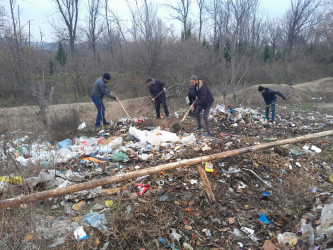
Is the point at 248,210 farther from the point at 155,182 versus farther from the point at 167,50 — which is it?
the point at 167,50

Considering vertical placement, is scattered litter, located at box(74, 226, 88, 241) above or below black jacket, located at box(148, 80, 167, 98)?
below

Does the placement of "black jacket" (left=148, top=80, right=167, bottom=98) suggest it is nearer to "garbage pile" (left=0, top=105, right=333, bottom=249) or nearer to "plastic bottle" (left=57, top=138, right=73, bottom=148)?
"garbage pile" (left=0, top=105, right=333, bottom=249)

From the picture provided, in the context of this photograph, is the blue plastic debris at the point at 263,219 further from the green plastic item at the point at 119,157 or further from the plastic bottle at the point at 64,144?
the plastic bottle at the point at 64,144

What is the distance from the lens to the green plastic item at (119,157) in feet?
13.6

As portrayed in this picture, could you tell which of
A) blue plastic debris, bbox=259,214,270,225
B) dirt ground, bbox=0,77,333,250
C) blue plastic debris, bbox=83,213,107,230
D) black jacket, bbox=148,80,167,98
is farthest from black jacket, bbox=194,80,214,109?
blue plastic debris, bbox=83,213,107,230

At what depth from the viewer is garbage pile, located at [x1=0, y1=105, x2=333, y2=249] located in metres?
2.18

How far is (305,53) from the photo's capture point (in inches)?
993

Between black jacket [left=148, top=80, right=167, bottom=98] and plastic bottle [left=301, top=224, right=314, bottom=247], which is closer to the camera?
plastic bottle [left=301, top=224, right=314, bottom=247]

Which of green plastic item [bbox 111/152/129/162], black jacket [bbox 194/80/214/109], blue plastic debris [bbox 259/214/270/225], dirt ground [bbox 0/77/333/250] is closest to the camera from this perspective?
dirt ground [bbox 0/77/333/250]

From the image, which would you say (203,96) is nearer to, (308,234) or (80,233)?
(308,234)

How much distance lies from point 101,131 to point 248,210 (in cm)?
489

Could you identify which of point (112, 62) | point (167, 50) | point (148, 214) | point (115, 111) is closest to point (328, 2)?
point (167, 50)

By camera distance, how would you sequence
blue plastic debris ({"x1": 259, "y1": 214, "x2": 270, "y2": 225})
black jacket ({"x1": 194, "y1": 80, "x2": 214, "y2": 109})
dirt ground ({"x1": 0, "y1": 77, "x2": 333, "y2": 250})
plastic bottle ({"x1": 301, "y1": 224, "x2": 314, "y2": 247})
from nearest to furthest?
dirt ground ({"x1": 0, "y1": 77, "x2": 333, "y2": 250}) → plastic bottle ({"x1": 301, "y1": 224, "x2": 314, "y2": 247}) → blue plastic debris ({"x1": 259, "y1": 214, "x2": 270, "y2": 225}) → black jacket ({"x1": 194, "y1": 80, "x2": 214, "y2": 109})

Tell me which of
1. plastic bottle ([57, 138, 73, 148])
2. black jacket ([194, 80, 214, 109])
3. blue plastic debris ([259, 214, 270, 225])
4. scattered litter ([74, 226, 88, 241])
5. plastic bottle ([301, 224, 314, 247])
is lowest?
blue plastic debris ([259, 214, 270, 225])
